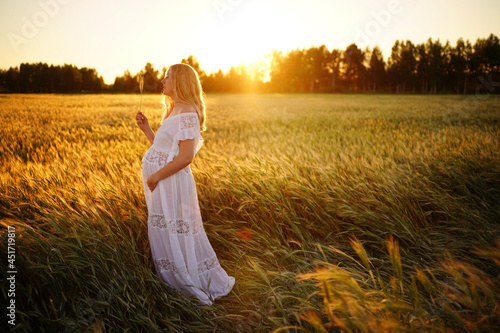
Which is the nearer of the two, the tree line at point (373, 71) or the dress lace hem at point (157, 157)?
the dress lace hem at point (157, 157)

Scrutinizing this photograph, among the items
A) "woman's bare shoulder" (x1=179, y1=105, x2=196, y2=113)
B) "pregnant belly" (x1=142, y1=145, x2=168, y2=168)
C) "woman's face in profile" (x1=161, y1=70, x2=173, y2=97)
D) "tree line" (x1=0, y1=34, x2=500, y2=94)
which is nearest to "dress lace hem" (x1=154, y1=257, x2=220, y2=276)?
"pregnant belly" (x1=142, y1=145, x2=168, y2=168)

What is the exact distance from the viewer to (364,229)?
9.53 ft

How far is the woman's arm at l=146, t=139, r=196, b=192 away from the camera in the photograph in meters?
2.11

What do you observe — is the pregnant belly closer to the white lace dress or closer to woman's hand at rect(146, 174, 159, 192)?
the white lace dress

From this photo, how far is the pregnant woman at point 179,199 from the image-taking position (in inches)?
84.4

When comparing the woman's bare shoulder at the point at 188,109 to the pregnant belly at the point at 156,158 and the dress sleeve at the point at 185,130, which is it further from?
the pregnant belly at the point at 156,158

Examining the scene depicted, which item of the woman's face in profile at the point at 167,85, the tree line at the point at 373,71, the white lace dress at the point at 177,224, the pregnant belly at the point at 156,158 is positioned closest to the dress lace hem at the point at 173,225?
the white lace dress at the point at 177,224

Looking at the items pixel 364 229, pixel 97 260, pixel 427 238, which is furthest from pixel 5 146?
pixel 427 238

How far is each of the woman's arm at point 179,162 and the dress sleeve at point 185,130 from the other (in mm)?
37

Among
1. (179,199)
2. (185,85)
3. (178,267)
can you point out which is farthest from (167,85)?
(178,267)

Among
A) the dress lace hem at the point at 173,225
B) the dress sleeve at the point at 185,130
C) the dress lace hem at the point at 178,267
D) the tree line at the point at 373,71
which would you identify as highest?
the tree line at the point at 373,71

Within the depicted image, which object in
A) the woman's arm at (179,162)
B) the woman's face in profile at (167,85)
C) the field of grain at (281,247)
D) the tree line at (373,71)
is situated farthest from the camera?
the tree line at (373,71)

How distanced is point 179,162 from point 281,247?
4.26 feet

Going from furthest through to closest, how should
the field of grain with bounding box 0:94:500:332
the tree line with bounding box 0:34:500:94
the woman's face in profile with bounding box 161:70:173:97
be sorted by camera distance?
the tree line with bounding box 0:34:500:94
the woman's face in profile with bounding box 161:70:173:97
the field of grain with bounding box 0:94:500:332
